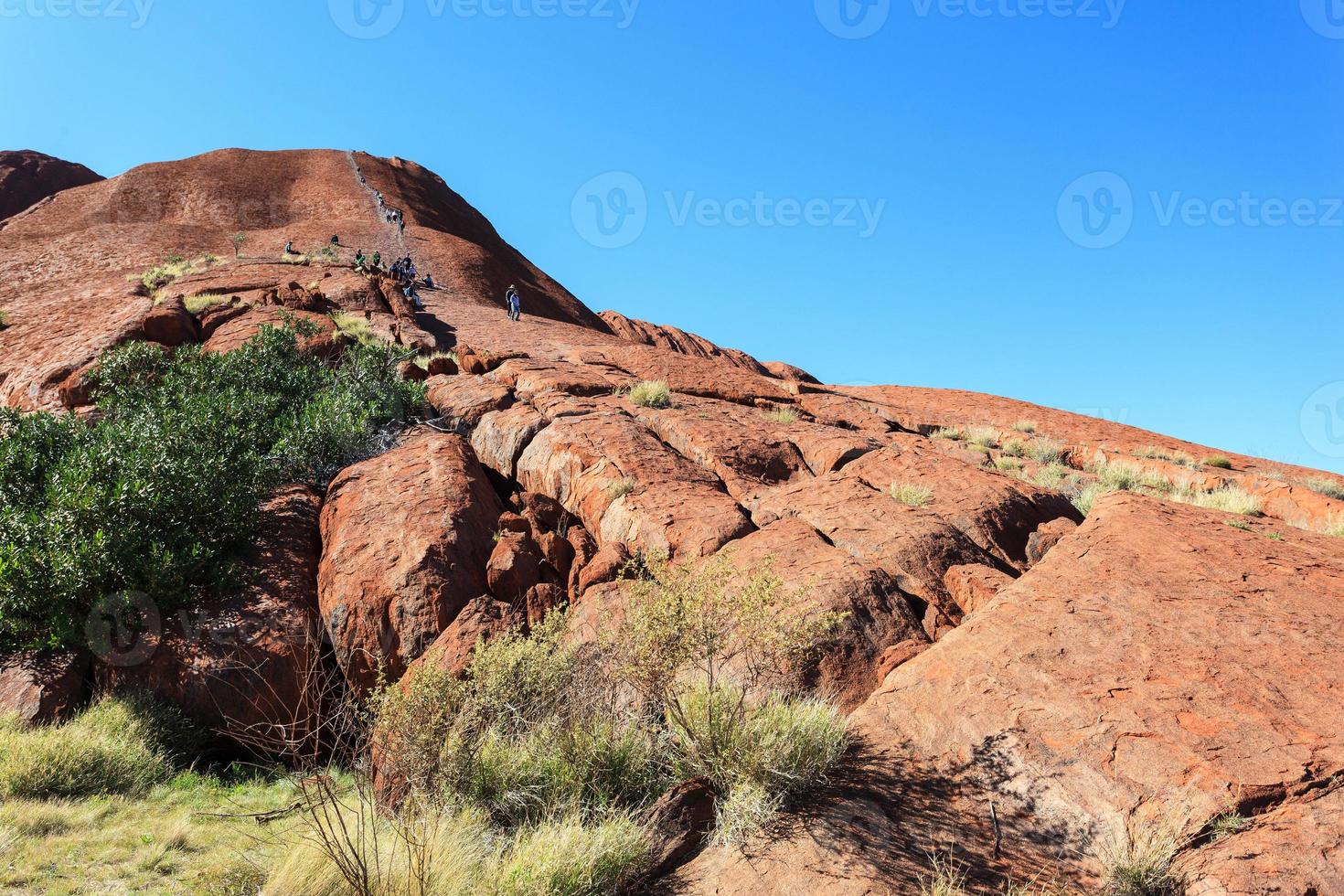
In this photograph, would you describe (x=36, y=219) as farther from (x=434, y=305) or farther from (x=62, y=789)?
(x=62, y=789)

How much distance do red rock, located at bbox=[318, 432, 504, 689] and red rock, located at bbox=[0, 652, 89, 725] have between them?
250 centimetres

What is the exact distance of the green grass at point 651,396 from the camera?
12.7 m

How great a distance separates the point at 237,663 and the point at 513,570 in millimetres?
3048

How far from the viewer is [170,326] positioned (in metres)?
17.1

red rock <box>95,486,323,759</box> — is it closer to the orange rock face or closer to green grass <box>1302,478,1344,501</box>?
the orange rock face

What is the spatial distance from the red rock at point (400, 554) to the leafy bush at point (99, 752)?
5.73 feet

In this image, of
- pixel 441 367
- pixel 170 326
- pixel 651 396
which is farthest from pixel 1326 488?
pixel 170 326

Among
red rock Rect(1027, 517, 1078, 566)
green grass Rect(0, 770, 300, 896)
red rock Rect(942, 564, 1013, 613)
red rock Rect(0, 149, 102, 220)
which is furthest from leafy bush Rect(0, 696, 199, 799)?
red rock Rect(0, 149, 102, 220)

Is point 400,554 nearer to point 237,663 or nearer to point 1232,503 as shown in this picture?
point 237,663

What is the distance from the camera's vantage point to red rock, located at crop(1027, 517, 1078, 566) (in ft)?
26.1

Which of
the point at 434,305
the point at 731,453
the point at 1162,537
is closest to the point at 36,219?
the point at 434,305

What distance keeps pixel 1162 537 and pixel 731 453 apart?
5.48 metres

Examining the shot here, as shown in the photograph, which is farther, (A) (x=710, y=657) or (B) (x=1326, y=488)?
(B) (x=1326, y=488)

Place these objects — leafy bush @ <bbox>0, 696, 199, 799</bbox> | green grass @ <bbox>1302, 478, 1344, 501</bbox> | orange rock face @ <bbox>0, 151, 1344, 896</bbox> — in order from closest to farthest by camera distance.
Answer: orange rock face @ <bbox>0, 151, 1344, 896</bbox> < leafy bush @ <bbox>0, 696, 199, 799</bbox> < green grass @ <bbox>1302, 478, 1344, 501</bbox>
